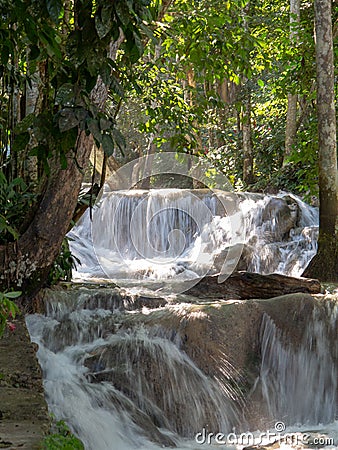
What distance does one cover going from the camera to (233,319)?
5973 millimetres

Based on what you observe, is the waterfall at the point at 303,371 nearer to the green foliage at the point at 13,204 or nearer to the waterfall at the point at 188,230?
the green foliage at the point at 13,204

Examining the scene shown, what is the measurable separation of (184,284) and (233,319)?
2798 millimetres

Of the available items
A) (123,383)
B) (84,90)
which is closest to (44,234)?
(123,383)

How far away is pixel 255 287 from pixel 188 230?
6.34 metres

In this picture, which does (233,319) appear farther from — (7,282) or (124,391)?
(7,282)

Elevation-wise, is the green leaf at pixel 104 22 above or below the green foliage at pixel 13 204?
above

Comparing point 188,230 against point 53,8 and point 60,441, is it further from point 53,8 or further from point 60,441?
point 53,8

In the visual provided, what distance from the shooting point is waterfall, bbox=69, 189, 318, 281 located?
11.5 meters

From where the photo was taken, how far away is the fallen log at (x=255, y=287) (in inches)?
295

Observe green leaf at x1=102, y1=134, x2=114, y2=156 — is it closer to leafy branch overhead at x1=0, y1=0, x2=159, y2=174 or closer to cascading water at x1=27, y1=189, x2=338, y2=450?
leafy branch overhead at x1=0, y1=0, x2=159, y2=174

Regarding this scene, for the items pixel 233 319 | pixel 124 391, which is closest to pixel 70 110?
pixel 124 391

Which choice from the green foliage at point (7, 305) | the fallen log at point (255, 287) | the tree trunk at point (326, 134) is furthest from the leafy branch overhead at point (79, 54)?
the tree trunk at point (326, 134)

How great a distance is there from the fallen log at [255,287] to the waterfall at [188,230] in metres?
3.28

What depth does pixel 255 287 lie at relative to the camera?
25.0 feet
